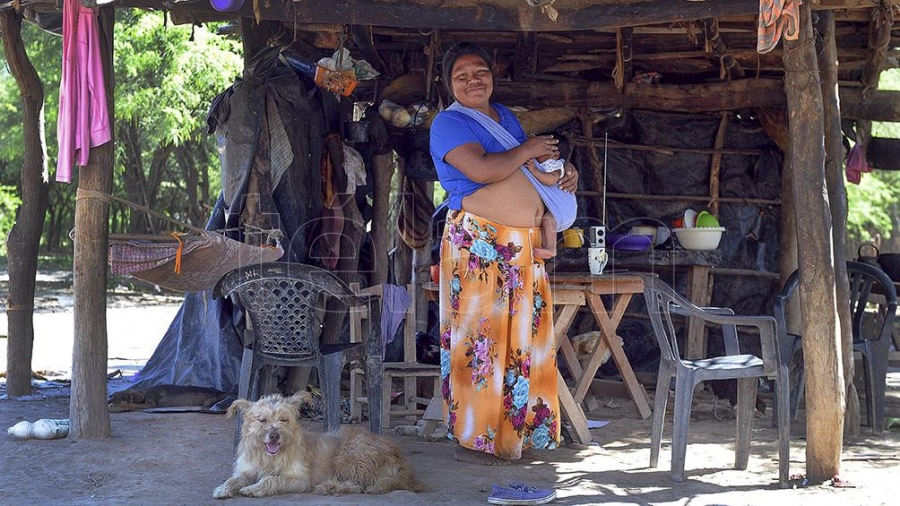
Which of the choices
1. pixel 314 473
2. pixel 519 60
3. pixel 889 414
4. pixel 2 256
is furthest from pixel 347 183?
pixel 2 256

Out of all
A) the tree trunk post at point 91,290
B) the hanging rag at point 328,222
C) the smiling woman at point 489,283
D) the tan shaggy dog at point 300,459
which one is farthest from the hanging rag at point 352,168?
the tan shaggy dog at point 300,459

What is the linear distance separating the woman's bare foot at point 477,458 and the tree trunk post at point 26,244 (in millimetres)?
3612

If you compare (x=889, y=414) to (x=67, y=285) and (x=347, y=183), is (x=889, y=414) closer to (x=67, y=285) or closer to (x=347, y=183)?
(x=347, y=183)

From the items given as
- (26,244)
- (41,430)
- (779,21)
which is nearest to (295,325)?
(41,430)

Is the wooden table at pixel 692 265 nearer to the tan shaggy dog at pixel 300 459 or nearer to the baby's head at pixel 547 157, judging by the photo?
the baby's head at pixel 547 157

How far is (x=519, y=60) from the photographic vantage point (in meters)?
7.93

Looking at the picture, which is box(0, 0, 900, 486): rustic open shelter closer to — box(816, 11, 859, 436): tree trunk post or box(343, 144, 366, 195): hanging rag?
box(816, 11, 859, 436): tree trunk post

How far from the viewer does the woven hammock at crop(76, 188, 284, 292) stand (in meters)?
5.45

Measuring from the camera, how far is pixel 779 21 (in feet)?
15.4

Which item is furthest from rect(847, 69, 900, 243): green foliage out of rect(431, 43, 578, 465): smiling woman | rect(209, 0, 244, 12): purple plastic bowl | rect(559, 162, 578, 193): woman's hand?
rect(209, 0, 244, 12): purple plastic bowl

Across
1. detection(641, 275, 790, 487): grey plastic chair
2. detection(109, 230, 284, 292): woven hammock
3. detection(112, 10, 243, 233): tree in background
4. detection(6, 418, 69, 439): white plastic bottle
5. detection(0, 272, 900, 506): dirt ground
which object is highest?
detection(112, 10, 243, 233): tree in background

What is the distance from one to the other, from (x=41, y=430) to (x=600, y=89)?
4852 millimetres

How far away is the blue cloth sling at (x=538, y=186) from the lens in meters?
5.14

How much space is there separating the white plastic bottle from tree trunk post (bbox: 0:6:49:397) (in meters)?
1.56
